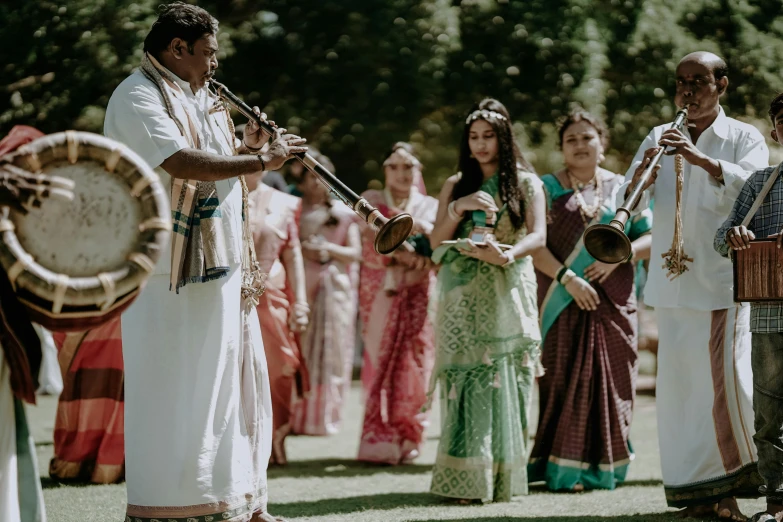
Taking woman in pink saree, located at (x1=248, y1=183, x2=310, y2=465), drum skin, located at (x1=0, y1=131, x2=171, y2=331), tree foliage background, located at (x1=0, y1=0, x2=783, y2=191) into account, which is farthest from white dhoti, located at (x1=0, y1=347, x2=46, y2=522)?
tree foliage background, located at (x1=0, y1=0, x2=783, y2=191)

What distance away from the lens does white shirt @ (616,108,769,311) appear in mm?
6285

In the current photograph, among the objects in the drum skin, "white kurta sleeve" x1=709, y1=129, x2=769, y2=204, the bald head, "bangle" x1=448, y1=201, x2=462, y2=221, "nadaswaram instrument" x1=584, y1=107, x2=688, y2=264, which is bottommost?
the drum skin

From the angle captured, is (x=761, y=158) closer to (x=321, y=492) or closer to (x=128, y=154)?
(x=321, y=492)

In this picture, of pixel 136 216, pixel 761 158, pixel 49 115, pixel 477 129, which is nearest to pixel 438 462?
pixel 477 129

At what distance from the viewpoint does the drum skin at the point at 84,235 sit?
12.2ft

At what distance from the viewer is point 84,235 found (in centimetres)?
384

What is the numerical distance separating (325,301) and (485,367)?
4.09 meters

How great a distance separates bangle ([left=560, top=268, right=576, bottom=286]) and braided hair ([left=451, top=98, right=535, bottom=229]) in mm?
734

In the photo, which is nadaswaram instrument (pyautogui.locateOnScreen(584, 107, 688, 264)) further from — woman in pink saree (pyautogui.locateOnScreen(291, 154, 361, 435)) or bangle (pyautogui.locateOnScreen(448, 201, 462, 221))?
woman in pink saree (pyautogui.locateOnScreen(291, 154, 361, 435))

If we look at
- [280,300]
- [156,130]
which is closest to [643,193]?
[156,130]

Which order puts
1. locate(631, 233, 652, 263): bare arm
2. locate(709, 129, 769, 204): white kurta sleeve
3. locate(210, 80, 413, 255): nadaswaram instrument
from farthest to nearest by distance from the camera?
locate(631, 233, 652, 263): bare arm, locate(709, 129, 769, 204): white kurta sleeve, locate(210, 80, 413, 255): nadaswaram instrument

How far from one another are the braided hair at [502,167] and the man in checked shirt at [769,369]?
5.30 feet

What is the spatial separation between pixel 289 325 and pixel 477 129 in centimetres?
260

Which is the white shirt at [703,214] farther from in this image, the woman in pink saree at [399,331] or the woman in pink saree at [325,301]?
the woman in pink saree at [325,301]
